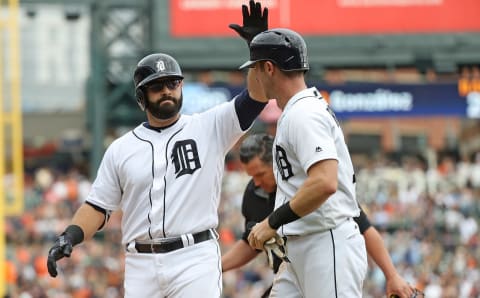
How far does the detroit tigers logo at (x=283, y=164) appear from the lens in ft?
15.3

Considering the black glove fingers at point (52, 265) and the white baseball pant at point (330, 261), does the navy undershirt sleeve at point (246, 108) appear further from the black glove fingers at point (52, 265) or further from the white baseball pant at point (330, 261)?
the black glove fingers at point (52, 265)

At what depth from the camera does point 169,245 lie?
5309 millimetres

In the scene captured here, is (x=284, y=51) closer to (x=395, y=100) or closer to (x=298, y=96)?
(x=298, y=96)

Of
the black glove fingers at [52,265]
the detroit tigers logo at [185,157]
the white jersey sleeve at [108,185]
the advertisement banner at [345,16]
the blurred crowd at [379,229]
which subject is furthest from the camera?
the advertisement banner at [345,16]

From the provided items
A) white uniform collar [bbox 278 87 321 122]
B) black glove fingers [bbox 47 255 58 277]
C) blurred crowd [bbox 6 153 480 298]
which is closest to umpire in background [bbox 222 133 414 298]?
white uniform collar [bbox 278 87 321 122]

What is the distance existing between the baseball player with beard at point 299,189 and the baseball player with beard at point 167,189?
2.07 ft

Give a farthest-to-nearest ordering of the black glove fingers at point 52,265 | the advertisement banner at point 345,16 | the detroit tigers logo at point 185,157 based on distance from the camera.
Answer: the advertisement banner at point 345,16 → the detroit tigers logo at point 185,157 → the black glove fingers at point 52,265

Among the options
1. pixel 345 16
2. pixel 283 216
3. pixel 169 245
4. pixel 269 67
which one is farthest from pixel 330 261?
pixel 345 16

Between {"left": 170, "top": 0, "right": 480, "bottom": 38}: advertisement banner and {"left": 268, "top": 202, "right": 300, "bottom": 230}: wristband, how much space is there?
1129cm

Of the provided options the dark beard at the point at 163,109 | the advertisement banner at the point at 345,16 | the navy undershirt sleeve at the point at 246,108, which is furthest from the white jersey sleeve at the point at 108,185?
the advertisement banner at the point at 345,16

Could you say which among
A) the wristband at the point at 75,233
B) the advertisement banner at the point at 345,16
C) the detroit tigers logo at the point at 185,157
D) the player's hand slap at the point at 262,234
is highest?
the advertisement banner at the point at 345,16

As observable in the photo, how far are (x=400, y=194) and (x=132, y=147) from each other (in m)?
12.8

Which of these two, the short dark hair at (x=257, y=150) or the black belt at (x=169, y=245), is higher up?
the short dark hair at (x=257, y=150)

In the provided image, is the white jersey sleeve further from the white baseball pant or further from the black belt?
the white baseball pant
